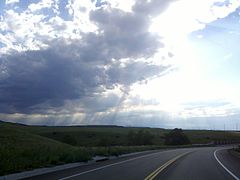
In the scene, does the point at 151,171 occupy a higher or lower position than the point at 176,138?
lower

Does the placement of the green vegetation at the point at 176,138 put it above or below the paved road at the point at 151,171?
above

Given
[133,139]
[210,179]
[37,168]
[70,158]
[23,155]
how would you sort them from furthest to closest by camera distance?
[133,139]
[70,158]
[23,155]
[37,168]
[210,179]

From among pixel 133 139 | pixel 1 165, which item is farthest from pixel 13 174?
pixel 133 139

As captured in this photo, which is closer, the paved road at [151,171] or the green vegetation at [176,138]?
the paved road at [151,171]

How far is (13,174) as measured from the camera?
19.5m

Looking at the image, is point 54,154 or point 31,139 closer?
point 54,154

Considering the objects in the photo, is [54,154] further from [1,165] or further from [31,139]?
[31,139]

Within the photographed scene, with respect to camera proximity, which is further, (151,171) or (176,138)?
(176,138)

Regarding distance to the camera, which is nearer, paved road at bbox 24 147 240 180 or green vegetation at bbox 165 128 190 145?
paved road at bbox 24 147 240 180

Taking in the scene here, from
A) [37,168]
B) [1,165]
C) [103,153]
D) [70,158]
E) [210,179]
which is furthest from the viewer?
[103,153]

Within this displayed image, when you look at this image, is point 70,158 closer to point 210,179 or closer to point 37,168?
point 37,168

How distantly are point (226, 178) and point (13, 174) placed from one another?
369 inches

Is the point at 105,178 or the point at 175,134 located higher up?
the point at 175,134

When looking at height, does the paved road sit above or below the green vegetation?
below
